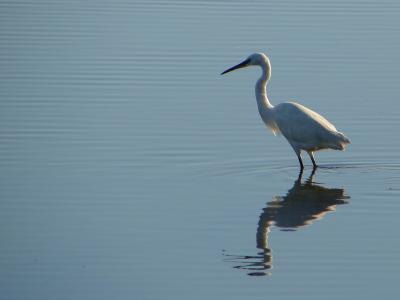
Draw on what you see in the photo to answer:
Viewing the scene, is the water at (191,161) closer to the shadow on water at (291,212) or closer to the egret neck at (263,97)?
the shadow on water at (291,212)

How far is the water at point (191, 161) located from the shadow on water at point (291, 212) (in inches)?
1.3

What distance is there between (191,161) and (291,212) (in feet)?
7.04

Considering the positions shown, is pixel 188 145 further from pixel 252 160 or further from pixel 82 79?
pixel 82 79

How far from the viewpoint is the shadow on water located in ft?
30.8

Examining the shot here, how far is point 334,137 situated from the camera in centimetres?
1298

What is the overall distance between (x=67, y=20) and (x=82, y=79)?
5939 millimetres

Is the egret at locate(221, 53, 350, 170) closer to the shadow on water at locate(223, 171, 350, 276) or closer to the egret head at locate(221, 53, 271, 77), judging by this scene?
the shadow on water at locate(223, 171, 350, 276)

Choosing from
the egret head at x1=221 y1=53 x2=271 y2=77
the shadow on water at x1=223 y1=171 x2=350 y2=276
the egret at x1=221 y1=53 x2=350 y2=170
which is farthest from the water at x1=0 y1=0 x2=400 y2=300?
the egret head at x1=221 y1=53 x2=271 y2=77

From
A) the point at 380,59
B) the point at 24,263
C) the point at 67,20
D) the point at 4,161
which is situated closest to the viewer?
the point at 24,263

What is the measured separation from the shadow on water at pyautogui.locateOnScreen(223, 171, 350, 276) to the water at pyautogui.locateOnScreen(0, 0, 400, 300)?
0.11ft

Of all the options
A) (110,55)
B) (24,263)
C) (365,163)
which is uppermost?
(110,55)

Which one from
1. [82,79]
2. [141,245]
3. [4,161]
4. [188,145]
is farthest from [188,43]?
[141,245]

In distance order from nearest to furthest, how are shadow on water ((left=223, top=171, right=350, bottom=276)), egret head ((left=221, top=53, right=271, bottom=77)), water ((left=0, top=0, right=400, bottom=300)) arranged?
1. water ((left=0, top=0, right=400, bottom=300))
2. shadow on water ((left=223, top=171, right=350, bottom=276))
3. egret head ((left=221, top=53, right=271, bottom=77))

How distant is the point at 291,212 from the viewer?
1123 cm
